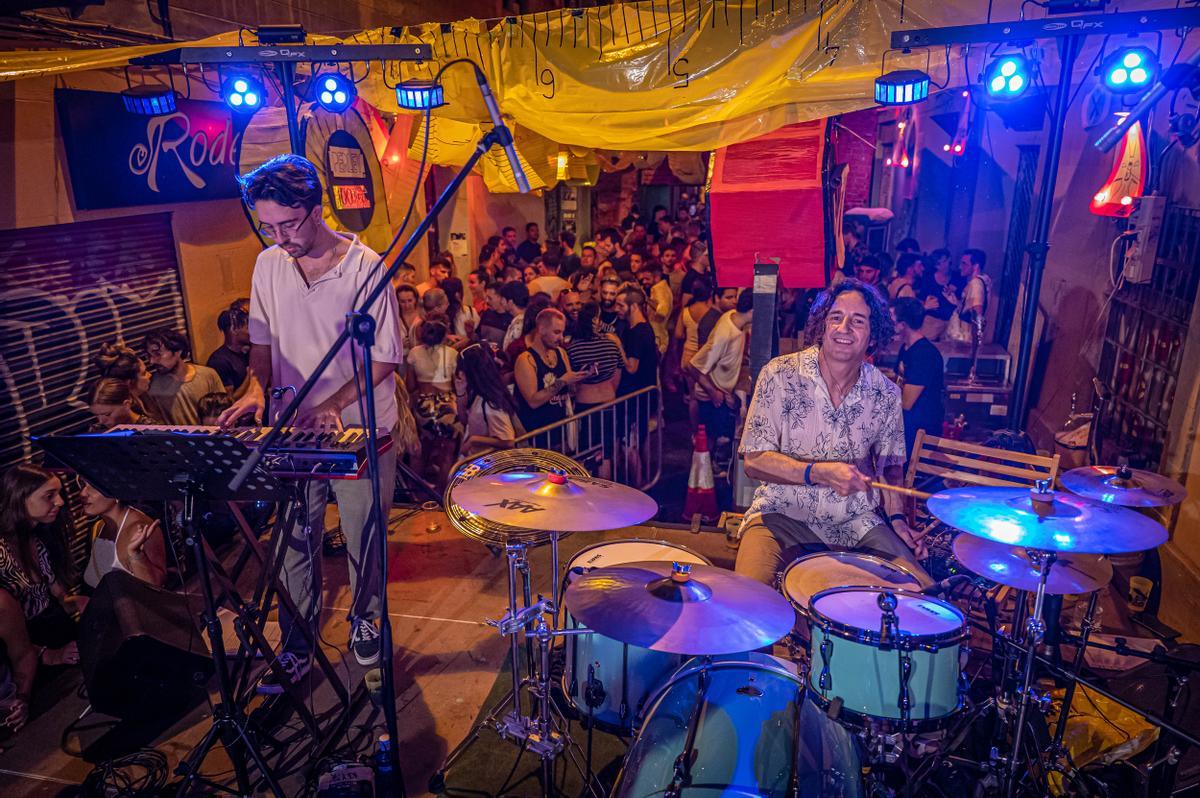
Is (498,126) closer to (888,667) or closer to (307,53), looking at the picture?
(888,667)

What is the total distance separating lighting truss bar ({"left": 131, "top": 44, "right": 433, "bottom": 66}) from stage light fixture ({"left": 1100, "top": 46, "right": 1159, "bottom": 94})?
3.70 metres

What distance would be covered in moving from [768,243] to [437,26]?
254 centimetres

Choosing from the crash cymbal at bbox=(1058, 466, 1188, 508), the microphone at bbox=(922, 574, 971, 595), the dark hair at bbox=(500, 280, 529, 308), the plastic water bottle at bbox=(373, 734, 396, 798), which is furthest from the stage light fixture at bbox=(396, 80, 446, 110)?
the crash cymbal at bbox=(1058, 466, 1188, 508)

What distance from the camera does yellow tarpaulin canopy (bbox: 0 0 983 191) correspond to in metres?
4.19

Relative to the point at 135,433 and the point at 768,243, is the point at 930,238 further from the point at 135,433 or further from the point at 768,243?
the point at 135,433

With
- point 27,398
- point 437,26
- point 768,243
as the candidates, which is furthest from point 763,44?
point 27,398

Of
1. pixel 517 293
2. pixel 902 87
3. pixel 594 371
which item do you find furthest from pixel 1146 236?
pixel 517 293

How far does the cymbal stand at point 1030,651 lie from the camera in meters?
2.95

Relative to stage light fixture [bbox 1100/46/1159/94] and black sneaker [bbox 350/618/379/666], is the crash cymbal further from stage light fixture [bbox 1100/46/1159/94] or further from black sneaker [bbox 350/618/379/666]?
black sneaker [bbox 350/618/379/666]

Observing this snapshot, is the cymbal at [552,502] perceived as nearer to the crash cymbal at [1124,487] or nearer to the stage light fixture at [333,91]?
the crash cymbal at [1124,487]

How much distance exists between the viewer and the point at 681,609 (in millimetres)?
2662

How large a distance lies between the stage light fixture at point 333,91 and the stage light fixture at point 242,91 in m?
0.43

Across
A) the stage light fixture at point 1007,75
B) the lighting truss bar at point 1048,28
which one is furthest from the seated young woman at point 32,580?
the stage light fixture at point 1007,75

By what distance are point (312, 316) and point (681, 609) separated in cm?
235
